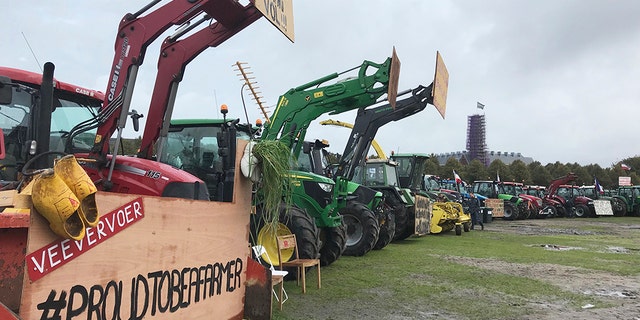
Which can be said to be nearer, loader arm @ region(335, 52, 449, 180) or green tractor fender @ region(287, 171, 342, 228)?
green tractor fender @ region(287, 171, 342, 228)

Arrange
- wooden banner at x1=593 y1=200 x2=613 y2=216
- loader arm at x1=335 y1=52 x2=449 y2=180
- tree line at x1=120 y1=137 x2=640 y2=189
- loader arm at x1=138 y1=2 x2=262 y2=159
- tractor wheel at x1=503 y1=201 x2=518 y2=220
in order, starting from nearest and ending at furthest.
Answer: loader arm at x1=138 y1=2 x2=262 y2=159 → loader arm at x1=335 y1=52 x2=449 y2=180 → tractor wheel at x1=503 y1=201 x2=518 y2=220 → wooden banner at x1=593 y1=200 x2=613 y2=216 → tree line at x1=120 y1=137 x2=640 y2=189

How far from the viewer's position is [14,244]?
8.16ft

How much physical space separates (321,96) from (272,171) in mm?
4639

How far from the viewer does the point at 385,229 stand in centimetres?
1074

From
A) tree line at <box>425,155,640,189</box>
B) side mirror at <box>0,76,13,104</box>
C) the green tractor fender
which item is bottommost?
the green tractor fender

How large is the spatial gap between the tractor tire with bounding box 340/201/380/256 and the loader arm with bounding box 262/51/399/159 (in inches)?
78.6

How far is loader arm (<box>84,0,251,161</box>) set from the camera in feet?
15.1

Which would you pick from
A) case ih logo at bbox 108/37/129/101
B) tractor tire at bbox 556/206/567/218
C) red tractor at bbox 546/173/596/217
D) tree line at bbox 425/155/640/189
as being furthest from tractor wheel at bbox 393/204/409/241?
tree line at bbox 425/155/640/189

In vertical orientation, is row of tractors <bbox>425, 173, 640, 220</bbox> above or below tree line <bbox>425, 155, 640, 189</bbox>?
below

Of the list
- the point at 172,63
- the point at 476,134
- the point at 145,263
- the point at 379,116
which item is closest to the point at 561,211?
the point at 379,116

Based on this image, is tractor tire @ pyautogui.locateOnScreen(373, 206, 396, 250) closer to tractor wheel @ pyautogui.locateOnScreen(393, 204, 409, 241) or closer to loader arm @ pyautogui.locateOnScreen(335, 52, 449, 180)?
tractor wheel @ pyautogui.locateOnScreen(393, 204, 409, 241)

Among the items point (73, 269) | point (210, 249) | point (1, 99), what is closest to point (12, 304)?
point (73, 269)

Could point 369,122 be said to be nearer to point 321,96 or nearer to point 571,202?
point 321,96

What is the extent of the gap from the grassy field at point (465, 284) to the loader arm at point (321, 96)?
2529mm
